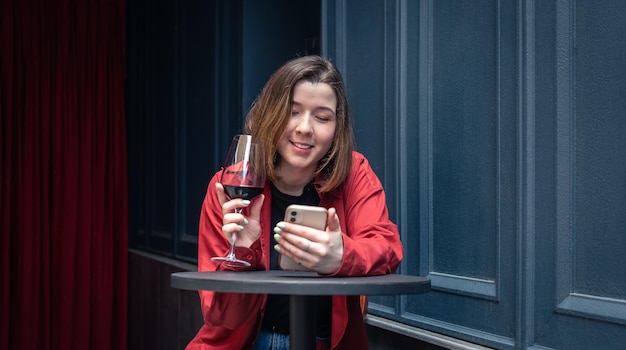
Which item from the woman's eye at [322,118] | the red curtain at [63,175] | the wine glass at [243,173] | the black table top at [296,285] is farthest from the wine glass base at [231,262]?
the red curtain at [63,175]

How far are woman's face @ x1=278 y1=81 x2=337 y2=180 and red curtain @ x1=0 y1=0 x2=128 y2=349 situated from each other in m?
2.62

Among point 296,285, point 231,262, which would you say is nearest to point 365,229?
point 231,262

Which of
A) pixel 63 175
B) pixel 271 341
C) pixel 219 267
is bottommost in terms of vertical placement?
pixel 271 341

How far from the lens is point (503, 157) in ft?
5.84

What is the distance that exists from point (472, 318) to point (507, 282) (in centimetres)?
18

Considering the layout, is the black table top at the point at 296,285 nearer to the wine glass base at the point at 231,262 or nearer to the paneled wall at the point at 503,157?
the wine glass base at the point at 231,262

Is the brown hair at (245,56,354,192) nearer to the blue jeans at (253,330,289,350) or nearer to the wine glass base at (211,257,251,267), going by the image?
the wine glass base at (211,257,251,267)

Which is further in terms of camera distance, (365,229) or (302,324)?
(365,229)

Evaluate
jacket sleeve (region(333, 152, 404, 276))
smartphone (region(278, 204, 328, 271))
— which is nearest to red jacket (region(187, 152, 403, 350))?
jacket sleeve (region(333, 152, 404, 276))

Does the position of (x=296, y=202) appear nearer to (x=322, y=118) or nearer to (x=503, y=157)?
(x=322, y=118)

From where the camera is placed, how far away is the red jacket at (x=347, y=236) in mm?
1519

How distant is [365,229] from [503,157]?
0.43 m

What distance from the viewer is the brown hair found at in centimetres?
161

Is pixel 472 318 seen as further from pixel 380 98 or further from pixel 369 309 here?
pixel 380 98
